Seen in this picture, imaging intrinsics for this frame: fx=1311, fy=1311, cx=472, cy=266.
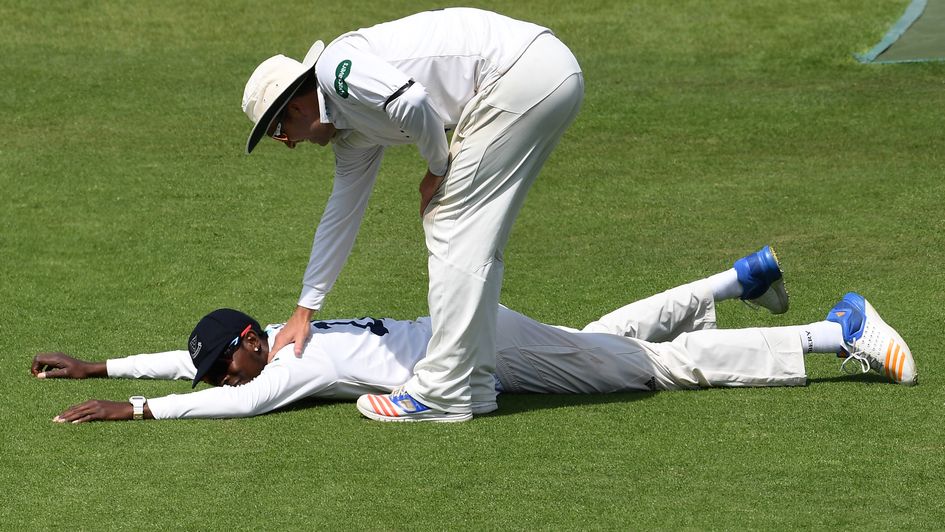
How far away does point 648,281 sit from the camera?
7.17 metres

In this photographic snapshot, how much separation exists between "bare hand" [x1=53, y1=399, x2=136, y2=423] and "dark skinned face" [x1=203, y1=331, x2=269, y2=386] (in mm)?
327

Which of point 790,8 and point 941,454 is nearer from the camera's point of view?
point 941,454

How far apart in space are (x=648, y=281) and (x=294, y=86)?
2.98 m

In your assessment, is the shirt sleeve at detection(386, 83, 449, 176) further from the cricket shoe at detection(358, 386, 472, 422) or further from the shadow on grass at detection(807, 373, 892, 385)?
the shadow on grass at detection(807, 373, 892, 385)

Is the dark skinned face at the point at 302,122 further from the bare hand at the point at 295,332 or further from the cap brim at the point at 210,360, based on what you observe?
the cap brim at the point at 210,360

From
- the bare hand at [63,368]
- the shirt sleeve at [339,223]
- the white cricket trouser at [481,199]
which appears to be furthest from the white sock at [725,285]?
the bare hand at [63,368]

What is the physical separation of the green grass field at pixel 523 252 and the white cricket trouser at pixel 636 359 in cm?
10

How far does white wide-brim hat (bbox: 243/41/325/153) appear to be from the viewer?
476 cm

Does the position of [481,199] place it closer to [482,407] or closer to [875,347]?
[482,407]

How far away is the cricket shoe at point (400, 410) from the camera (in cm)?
512

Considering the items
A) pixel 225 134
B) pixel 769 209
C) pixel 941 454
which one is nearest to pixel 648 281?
pixel 769 209

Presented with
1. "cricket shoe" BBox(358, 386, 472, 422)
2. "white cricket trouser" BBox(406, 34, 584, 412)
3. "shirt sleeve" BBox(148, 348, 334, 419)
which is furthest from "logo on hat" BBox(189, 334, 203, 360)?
"white cricket trouser" BBox(406, 34, 584, 412)

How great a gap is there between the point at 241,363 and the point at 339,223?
0.69 meters

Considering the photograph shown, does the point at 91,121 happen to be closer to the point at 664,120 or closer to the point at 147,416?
the point at 664,120
